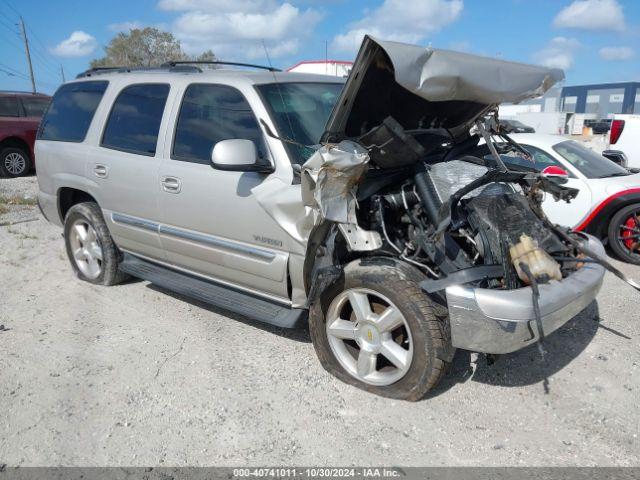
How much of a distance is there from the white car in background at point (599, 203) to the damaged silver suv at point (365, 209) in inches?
99.5

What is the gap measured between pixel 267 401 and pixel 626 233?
186 inches

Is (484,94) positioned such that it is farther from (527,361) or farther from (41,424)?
(41,424)

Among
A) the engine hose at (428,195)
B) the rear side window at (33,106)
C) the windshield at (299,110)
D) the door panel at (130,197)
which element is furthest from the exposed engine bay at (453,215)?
the rear side window at (33,106)

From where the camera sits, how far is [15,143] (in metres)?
12.7

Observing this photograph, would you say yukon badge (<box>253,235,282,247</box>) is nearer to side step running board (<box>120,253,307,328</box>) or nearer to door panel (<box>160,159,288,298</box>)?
door panel (<box>160,159,288,298</box>)

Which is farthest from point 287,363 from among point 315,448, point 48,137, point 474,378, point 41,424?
point 48,137

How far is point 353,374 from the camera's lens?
10.9 ft

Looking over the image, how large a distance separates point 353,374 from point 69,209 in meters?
3.56

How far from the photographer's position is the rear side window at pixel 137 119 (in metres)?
4.32

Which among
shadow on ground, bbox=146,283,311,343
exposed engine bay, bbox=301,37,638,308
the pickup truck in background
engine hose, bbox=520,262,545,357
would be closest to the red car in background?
shadow on ground, bbox=146,283,311,343

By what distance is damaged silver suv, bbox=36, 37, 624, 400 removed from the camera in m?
2.82

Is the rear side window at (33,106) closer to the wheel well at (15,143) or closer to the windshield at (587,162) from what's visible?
the wheel well at (15,143)

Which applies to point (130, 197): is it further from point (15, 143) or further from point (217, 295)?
point (15, 143)

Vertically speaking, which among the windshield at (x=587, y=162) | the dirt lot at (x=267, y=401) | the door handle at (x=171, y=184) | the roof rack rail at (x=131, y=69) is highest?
the roof rack rail at (x=131, y=69)
